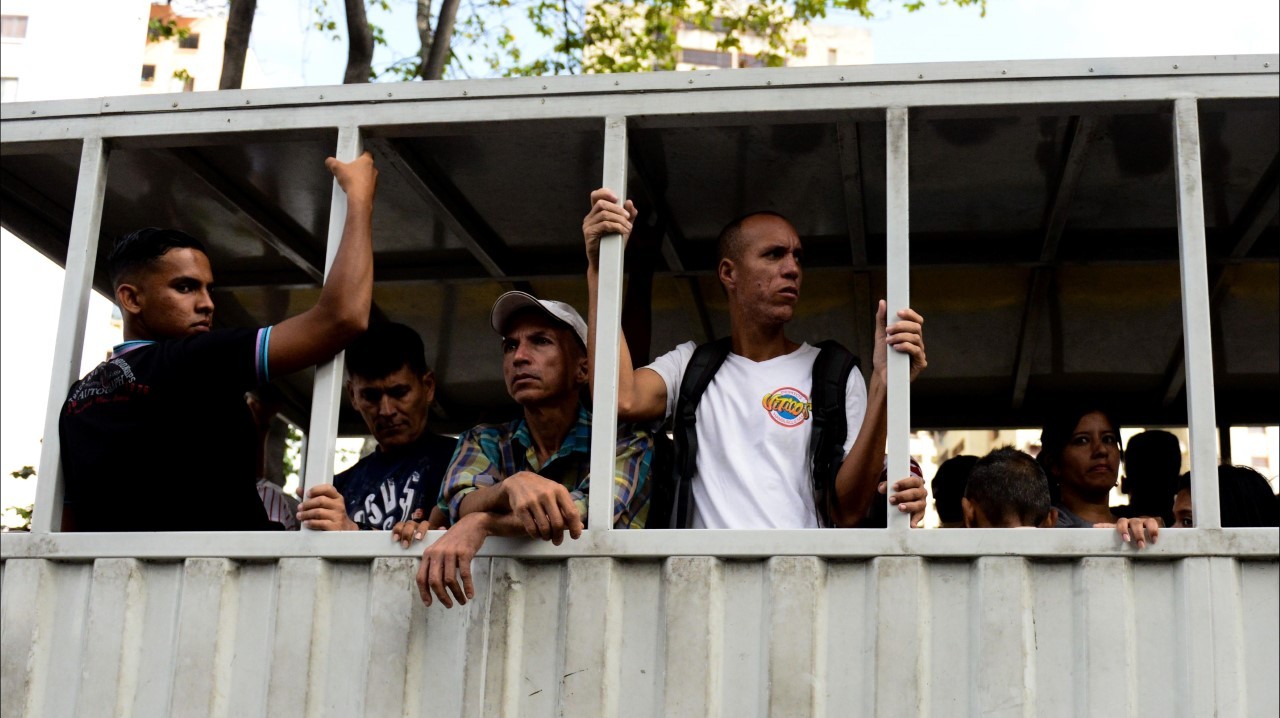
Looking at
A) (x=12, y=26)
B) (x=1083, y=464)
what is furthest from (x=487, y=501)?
(x=12, y=26)

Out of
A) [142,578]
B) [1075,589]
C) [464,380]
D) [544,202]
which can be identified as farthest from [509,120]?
[464,380]

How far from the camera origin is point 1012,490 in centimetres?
508

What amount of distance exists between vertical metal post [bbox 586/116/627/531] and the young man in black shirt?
77 centimetres

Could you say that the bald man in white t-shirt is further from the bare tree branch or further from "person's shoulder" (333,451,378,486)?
the bare tree branch

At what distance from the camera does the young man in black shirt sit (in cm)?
477

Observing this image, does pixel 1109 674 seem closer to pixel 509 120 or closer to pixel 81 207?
pixel 509 120

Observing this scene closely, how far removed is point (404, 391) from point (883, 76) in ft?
7.87

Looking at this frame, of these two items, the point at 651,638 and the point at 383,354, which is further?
the point at 383,354

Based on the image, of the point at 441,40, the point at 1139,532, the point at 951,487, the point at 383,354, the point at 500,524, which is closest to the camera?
the point at 1139,532

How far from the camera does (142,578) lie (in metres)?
4.77

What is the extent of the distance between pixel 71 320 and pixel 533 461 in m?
1.63

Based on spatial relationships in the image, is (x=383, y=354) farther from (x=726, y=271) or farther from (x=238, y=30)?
(x=238, y=30)

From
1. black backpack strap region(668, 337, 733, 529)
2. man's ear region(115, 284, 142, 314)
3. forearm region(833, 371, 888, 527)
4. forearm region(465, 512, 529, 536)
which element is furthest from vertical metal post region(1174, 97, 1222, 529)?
man's ear region(115, 284, 142, 314)

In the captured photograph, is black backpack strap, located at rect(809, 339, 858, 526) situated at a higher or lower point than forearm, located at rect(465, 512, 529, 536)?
higher
